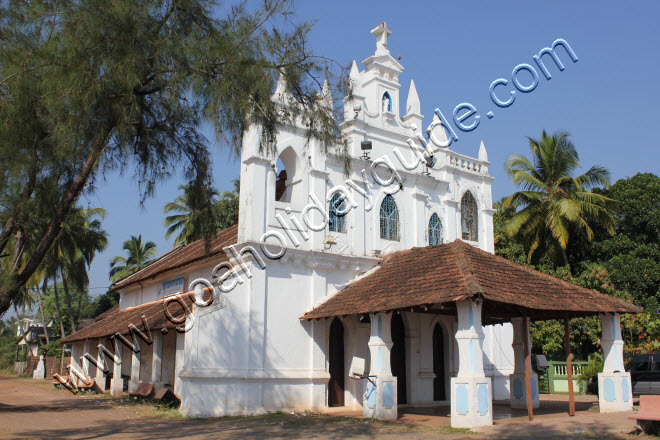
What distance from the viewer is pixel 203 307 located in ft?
48.0

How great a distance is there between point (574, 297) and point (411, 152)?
7.72 metres

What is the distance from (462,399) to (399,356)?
5833 mm

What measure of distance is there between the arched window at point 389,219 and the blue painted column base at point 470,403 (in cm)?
722

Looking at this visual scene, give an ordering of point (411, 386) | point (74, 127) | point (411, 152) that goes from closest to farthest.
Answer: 1. point (74, 127)
2. point (411, 386)
3. point (411, 152)

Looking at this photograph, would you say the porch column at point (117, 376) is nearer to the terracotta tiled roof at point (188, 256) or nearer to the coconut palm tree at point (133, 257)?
the terracotta tiled roof at point (188, 256)

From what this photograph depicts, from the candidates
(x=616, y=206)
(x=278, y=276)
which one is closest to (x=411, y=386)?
(x=278, y=276)

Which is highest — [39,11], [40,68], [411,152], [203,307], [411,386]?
[411,152]

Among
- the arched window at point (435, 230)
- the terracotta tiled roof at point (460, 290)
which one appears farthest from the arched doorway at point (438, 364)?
the arched window at point (435, 230)

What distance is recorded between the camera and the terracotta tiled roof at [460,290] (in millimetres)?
12555

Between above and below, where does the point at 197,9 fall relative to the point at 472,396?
above

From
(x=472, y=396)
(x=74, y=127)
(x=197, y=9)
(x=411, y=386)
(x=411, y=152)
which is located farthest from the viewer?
(x=411, y=152)

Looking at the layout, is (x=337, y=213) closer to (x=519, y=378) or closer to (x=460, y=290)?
(x=460, y=290)

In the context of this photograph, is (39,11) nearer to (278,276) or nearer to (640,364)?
(278,276)

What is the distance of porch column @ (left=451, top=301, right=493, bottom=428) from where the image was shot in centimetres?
1191
